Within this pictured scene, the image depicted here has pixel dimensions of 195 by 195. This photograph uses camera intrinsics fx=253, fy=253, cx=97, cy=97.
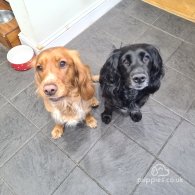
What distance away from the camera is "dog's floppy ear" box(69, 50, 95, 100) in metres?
1.60

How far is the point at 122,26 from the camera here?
2.71 meters

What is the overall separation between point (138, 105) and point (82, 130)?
50 centimetres

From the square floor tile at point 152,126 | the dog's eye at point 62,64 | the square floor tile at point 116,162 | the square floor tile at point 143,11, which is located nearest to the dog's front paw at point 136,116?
the square floor tile at point 152,126

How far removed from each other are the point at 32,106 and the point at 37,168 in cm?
56

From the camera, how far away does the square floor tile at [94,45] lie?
8.07 ft

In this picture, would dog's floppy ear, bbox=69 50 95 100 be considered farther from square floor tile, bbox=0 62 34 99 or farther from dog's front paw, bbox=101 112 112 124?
square floor tile, bbox=0 62 34 99

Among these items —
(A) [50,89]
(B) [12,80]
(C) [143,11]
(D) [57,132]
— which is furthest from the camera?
(C) [143,11]

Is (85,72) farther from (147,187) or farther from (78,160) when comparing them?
(147,187)

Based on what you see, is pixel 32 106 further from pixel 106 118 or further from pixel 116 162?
pixel 116 162

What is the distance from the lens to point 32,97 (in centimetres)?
226

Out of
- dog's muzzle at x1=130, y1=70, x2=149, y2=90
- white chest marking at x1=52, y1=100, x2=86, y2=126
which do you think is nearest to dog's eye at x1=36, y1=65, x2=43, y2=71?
white chest marking at x1=52, y1=100, x2=86, y2=126

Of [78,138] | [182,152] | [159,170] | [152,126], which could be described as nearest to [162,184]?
[159,170]

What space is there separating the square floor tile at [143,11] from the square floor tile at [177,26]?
8cm

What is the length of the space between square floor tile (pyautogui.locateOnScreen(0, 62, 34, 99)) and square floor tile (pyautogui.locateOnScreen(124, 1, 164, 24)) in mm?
1303
